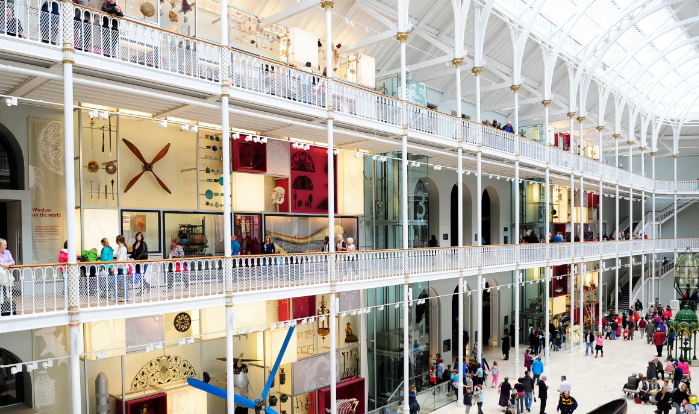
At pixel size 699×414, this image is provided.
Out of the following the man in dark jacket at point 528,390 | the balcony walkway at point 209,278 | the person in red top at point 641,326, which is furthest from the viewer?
the person in red top at point 641,326

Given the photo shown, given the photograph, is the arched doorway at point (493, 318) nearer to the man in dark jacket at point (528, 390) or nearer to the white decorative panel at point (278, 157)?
the man in dark jacket at point (528, 390)

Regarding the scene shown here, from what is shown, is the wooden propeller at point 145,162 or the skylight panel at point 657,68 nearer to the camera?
the wooden propeller at point 145,162

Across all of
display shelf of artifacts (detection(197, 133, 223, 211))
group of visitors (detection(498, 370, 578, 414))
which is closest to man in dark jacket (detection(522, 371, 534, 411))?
group of visitors (detection(498, 370, 578, 414))

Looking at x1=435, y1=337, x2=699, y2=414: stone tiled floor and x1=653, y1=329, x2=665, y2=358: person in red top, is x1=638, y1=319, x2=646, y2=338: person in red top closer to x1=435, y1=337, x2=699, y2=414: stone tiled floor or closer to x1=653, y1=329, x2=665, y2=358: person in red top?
x1=435, y1=337, x2=699, y2=414: stone tiled floor

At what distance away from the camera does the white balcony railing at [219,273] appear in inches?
400

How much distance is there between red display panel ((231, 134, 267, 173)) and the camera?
1694cm

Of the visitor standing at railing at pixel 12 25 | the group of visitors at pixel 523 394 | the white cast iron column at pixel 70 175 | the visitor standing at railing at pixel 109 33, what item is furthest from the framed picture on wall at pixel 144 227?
the group of visitors at pixel 523 394

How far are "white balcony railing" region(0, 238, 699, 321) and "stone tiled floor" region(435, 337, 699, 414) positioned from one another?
4.64 m

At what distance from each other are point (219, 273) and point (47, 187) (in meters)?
4.69

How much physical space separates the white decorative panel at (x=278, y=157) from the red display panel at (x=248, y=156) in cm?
27

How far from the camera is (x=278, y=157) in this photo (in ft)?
60.6

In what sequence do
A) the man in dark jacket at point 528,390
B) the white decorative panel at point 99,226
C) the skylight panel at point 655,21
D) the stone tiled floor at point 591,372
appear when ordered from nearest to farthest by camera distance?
the white decorative panel at point 99,226
the man in dark jacket at point 528,390
the stone tiled floor at point 591,372
the skylight panel at point 655,21

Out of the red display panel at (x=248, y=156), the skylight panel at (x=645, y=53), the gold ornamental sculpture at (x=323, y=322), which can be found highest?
the skylight panel at (x=645, y=53)

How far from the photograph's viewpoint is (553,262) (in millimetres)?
25047
